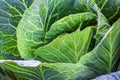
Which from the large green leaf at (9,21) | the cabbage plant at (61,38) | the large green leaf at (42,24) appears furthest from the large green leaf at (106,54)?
the large green leaf at (9,21)

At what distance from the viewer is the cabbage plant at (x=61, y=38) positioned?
32.2 inches

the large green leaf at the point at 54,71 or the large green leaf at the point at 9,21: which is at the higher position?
the large green leaf at the point at 9,21

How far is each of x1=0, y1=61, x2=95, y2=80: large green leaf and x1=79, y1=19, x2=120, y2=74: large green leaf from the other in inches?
0.9

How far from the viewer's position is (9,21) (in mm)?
1014

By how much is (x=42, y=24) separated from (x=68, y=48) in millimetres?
129

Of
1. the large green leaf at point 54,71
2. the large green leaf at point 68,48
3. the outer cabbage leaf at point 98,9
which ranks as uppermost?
the outer cabbage leaf at point 98,9

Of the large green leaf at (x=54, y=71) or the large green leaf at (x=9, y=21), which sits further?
the large green leaf at (x=9, y=21)

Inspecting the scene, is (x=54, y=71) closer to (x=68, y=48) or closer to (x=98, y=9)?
(x=68, y=48)

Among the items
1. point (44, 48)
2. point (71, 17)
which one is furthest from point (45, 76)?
point (71, 17)

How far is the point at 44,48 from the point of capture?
844 millimetres

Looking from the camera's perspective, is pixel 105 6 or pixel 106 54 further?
pixel 105 6

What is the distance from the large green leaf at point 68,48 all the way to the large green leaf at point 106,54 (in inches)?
1.4

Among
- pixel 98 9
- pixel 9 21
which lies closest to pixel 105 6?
pixel 98 9

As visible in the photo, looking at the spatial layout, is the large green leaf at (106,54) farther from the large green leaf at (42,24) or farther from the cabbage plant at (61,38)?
the large green leaf at (42,24)
